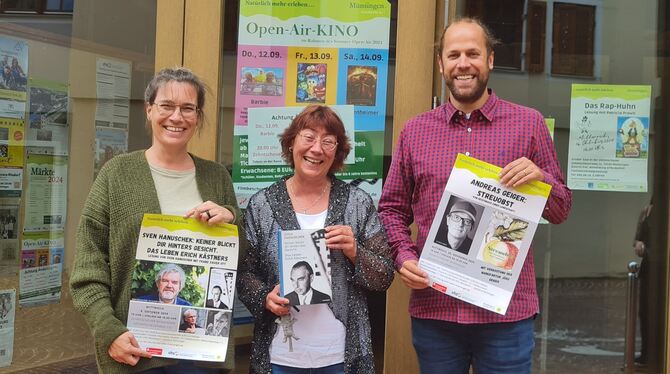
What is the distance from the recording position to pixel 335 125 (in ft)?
8.82

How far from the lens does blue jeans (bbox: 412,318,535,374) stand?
2.66 metres

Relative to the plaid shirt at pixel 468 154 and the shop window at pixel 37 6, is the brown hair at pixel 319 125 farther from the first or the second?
the shop window at pixel 37 6

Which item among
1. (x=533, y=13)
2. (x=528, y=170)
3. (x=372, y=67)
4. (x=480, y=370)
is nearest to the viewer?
(x=528, y=170)

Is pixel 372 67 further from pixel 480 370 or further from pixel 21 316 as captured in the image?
pixel 21 316

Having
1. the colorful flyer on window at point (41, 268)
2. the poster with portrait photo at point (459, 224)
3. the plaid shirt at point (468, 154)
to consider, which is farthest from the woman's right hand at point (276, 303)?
the colorful flyer on window at point (41, 268)

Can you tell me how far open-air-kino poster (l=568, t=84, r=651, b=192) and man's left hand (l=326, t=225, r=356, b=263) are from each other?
1938 mm

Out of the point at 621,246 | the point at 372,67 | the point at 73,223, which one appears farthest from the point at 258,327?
the point at 621,246

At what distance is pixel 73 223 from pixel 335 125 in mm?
2338

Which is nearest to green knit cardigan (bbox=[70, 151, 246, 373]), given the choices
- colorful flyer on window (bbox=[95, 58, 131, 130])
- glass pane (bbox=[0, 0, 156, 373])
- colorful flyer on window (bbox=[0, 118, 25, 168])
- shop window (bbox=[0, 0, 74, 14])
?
glass pane (bbox=[0, 0, 156, 373])

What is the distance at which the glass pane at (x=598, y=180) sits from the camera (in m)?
4.03

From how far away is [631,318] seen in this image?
4.17 meters

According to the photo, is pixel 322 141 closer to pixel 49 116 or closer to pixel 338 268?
pixel 338 268

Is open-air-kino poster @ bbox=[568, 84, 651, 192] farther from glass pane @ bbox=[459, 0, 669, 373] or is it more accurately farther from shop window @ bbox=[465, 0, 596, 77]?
shop window @ bbox=[465, 0, 596, 77]

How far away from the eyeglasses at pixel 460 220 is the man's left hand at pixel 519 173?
0.19m
